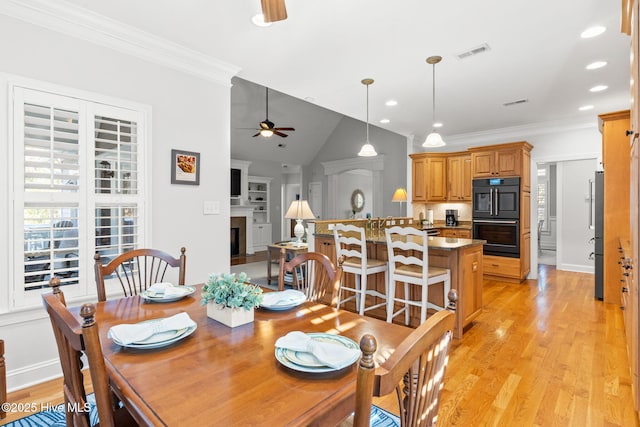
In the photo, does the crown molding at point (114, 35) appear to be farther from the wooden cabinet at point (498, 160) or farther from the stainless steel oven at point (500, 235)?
the stainless steel oven at point (500, 235)

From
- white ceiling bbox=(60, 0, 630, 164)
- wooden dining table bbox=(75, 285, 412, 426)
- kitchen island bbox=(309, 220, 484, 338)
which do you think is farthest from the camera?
kitchen island bbox=(309, 220, 484, 338)

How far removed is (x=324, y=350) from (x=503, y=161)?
5.53 m

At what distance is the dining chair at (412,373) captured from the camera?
24.0 inches

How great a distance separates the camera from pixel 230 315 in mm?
1315

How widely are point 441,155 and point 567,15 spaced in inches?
154

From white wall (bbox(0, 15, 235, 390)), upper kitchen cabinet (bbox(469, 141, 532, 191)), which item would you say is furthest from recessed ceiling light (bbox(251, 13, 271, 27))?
upper kitchen cabinet (bbox(469, 141, 532, 191))

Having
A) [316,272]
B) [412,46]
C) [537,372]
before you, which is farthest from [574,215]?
[316,272]

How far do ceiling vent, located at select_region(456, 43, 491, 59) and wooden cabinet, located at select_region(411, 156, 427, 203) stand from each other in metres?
3.36

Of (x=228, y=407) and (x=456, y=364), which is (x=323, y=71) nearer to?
(x=456, y=364)

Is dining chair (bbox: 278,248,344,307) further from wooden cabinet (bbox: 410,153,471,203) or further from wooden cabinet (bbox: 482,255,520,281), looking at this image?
wooden cabinet (bbox: 410,153,471,203)

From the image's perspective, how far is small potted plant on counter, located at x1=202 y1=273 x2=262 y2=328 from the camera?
4.27 feet

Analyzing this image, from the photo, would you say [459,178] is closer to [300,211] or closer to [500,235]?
[500,235]

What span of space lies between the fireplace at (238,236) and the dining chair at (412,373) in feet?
27.2

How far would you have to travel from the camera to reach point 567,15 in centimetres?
250
